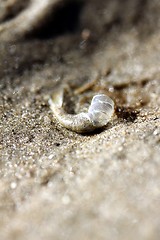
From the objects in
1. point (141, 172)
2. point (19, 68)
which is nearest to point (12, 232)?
point (141, 172)

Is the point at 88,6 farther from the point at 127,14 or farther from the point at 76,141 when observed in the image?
the point at 76,141

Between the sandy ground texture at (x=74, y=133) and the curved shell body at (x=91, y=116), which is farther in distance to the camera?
the curved shell body at (x=91, y=116)

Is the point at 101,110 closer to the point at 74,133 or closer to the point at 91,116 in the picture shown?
the point at 91,116

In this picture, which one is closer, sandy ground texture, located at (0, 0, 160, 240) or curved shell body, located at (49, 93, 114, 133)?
sandy ground texture, located at (0, 0, 160, 240)

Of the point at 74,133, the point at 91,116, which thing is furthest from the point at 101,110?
the point at 74,133

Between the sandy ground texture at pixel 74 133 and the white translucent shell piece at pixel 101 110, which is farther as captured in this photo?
the white translucent shell piece at pixel 101 110
